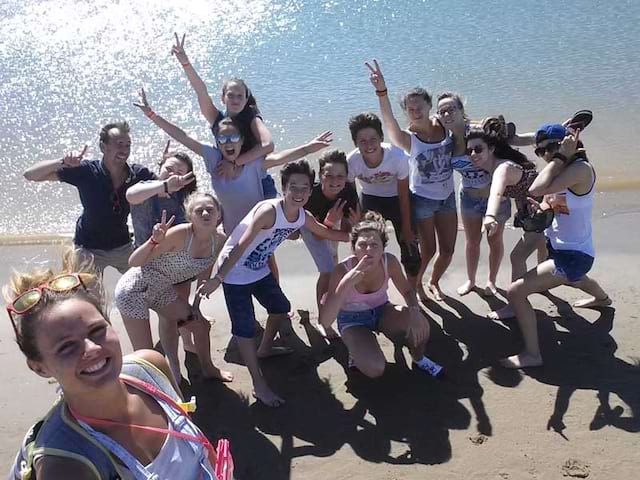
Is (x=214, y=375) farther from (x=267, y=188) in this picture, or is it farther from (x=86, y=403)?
(x=86, y=403)

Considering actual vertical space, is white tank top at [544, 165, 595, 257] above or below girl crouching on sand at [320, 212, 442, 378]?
above

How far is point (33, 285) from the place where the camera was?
2.17 m

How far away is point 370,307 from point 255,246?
99cm

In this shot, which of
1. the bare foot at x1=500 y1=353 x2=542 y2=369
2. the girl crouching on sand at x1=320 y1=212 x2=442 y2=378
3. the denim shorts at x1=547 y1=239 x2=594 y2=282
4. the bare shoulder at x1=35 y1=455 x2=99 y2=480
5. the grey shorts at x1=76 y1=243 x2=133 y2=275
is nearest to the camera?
the bare shoulder at x1=35 y1=455 x2=99 y2=480

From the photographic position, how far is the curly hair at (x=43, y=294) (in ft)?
6.86

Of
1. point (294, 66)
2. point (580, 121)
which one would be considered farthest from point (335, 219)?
point (294, 66)

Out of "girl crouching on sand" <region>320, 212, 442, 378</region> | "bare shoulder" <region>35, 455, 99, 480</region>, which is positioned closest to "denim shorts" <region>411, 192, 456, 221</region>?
"girl crouching on sand" <region>320, 212, 442, 378</region>

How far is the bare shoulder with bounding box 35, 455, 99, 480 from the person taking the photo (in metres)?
1.86

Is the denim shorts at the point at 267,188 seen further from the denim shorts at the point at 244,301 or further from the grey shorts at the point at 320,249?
the denim shorts at the point at 244,301

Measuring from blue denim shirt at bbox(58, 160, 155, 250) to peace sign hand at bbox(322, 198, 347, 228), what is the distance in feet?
4.71

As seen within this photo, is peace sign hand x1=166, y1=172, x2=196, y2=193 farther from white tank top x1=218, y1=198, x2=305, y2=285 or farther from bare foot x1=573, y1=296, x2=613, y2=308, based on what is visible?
bare foot x1=573, y1=296, x2=613, y2=308

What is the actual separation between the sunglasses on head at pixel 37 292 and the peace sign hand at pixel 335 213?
3128mm

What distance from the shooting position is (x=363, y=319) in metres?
4.91

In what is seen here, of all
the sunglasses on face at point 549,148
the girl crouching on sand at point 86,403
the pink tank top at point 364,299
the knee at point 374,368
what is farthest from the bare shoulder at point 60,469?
the sunglasses on face at point 549,148
